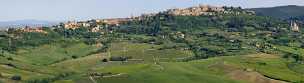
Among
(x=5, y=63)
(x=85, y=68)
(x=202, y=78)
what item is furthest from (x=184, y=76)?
(x=5, y=63)

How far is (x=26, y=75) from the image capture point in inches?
6845

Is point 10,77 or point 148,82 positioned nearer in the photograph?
point 148,82

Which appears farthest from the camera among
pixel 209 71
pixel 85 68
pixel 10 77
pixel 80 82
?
pixel 85 68

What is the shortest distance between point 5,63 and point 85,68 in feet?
79.3

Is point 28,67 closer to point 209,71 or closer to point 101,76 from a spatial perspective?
point 101,76

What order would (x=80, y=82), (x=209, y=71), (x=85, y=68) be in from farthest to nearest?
1. (x=85, y=68)
2. (x=209, y=71)
3. (x=80, y=82)

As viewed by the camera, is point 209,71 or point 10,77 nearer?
point 10,77

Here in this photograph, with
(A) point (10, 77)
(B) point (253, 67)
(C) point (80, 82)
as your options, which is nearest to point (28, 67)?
(A) point (10, 77)

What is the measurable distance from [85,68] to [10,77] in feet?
108

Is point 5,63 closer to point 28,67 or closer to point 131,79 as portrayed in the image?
point 28,67

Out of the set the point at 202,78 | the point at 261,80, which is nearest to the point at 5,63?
the point at 202,78

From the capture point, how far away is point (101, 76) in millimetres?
168625

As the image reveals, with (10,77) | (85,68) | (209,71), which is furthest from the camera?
(85,68)

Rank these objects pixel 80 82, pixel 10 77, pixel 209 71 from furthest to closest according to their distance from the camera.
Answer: pixel 209 71 < pixel 10 77 < pixel 80 82
